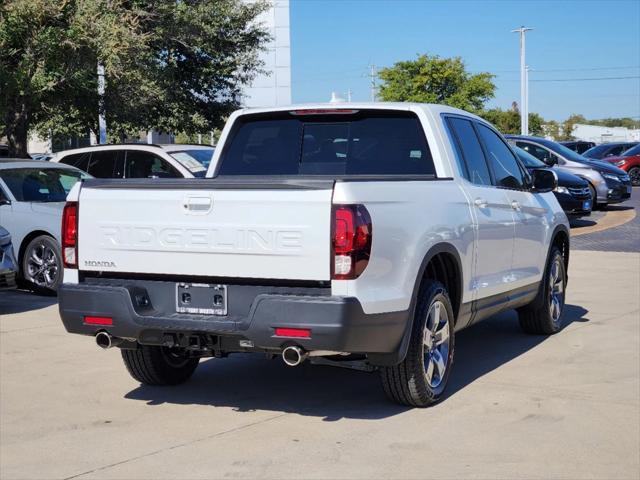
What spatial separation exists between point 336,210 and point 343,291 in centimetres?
44

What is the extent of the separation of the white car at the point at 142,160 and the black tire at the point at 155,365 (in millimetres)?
7303

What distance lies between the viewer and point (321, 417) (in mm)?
6082

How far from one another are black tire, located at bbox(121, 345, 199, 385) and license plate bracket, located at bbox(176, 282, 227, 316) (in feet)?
3.00

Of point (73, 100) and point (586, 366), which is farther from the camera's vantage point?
point (73, 100)

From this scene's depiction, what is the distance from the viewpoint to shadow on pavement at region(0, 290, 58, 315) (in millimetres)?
10710

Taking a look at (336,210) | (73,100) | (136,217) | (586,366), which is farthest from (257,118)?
(73,100)

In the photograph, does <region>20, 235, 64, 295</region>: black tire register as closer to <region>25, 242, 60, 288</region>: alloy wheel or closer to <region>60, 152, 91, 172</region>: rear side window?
<region>25, 242, 60, 288</region>: alloy wheel

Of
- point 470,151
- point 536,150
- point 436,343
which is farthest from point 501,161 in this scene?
point 536,150

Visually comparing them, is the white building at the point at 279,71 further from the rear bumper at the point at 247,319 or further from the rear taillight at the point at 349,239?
the rear taillight at the point at 349,239

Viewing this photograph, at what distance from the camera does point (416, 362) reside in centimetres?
597

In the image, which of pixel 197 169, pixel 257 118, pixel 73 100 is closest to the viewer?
pixel 257 118

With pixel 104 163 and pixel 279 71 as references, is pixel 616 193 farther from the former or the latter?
pixel 279 71

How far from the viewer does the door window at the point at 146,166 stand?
14.3 meters

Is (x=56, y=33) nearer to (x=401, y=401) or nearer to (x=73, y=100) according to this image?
(x=73, y=100)
